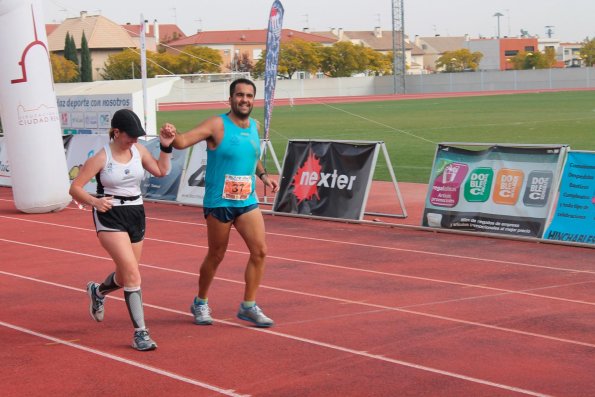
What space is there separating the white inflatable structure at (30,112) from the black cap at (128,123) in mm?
10931

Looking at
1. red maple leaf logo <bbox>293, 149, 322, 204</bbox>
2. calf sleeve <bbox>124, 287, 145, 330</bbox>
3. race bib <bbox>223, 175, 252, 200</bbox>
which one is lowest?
red maple leaf logo <bbox>293, 149, 322, 204</bbox>

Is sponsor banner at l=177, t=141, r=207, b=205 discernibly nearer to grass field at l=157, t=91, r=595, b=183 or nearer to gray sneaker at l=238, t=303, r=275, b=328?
grass field at l=157, t=91, r=595, b=183

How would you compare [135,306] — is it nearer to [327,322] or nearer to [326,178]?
[327,322]

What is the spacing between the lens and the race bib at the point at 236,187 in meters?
9.15

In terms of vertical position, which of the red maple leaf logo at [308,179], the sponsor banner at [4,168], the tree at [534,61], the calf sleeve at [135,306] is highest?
the calf sleeve at [135,306]

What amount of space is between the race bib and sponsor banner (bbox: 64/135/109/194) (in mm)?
14259

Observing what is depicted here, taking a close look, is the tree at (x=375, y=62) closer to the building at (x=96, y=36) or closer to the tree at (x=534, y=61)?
the tree at (x=534, y=61)

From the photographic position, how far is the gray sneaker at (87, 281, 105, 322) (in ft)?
30.3

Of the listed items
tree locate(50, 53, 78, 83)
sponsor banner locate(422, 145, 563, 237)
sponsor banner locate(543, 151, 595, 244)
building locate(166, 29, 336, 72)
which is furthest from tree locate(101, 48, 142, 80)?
sponsor banner locate(543, 151, 595, 244)

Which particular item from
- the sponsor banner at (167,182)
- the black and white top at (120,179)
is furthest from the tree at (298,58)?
the black and white top at (120,179)

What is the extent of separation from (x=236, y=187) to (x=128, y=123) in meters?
1.16

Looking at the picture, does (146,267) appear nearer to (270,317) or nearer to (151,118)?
(270,317)

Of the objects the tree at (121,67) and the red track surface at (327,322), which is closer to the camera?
the red track surface at (327,322)

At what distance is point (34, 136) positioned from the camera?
19188mm
